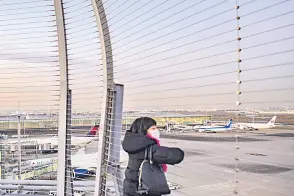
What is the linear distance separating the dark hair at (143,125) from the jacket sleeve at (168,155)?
Result: 7.3 inches

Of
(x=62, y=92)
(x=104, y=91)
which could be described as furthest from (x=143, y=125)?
(x=62, y=92)

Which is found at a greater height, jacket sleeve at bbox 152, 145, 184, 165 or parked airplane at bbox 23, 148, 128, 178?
jacket sleeve at bbox 152, 145, 184, 165

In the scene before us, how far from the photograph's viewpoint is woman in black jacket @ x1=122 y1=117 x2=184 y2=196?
1.83m

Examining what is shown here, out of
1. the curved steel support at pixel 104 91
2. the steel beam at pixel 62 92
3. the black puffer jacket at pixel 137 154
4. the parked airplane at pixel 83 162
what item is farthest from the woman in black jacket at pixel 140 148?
the steel beam at pixel 62 92

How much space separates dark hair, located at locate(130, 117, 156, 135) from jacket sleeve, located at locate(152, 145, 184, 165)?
185mm

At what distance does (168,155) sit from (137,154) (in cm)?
22

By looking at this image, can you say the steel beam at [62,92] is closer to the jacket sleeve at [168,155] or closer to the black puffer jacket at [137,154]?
the black puffer jacket at [137,154]

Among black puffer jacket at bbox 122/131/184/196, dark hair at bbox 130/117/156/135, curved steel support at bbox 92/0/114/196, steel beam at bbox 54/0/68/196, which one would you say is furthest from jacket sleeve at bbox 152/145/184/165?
steel beam at bbox 54/0/68/196

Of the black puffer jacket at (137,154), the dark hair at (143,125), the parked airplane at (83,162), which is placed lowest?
the parked airplane at (83,162)

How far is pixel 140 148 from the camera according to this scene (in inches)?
75.8

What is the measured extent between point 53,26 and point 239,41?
1800 mm

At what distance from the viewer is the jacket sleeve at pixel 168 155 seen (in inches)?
70.7

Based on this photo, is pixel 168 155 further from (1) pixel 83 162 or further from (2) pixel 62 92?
(1) pixel 83 162

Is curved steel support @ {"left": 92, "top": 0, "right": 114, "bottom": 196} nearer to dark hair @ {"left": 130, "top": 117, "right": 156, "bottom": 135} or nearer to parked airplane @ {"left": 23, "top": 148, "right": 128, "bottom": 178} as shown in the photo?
parked airplane @ {"left": 23, "top": 148, "right": 128, "bottom": 178}
